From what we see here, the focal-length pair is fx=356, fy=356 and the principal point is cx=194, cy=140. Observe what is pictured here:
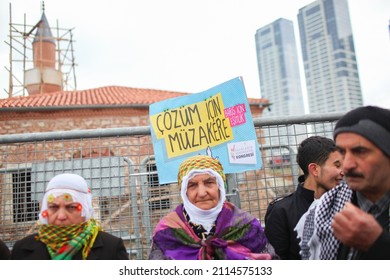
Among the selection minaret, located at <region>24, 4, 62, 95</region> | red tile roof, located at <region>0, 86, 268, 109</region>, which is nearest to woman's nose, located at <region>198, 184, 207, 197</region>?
red tile roof, located at <region>0, 86, 268, 109</region>

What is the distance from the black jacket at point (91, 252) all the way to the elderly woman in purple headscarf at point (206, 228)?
220mm

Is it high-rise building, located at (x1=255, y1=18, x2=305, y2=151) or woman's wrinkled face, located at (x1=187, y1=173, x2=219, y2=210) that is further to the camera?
high-rise building, located at (x1=255, y1=18, x2=305, y2=151)

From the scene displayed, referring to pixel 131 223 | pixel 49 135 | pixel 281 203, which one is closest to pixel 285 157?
pixel 281 203

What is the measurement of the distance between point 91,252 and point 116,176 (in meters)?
1.11

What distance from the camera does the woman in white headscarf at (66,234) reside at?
2.00 meters

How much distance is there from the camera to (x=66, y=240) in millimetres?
2016

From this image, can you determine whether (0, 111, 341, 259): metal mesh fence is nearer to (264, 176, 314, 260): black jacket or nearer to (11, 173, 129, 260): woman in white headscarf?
(264, 176, 314, 260): black jacket

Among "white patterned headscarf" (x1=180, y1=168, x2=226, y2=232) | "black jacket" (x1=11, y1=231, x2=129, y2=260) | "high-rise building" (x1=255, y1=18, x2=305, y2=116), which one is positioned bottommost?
"black jacket" (x1=11, y1=231, x2=129, y2=260)

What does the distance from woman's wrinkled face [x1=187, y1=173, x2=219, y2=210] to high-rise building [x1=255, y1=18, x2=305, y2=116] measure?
377 feet

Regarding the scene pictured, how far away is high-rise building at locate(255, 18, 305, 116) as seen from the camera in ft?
376

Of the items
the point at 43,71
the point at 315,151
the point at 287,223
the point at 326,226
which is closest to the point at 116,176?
the point at 287,223

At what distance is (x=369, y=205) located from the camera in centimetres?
148

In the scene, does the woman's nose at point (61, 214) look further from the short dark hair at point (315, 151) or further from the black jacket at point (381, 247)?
the short dark hair at point (315, 151)

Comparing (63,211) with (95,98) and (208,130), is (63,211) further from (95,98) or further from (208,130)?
(95,98)
